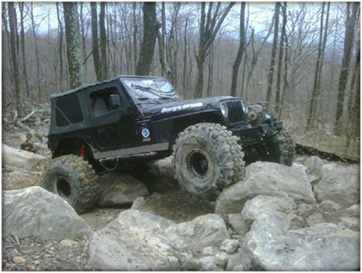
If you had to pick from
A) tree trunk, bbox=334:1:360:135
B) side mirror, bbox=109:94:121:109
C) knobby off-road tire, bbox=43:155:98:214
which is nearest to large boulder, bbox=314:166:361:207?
side mirror, bbox=109:94:121:109

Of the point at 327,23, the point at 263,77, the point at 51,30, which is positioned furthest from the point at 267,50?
the point at 51,30

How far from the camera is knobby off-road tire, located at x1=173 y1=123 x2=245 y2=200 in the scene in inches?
182

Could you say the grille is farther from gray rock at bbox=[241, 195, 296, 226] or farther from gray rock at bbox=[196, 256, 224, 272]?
gray rock at bbox=[196, 256, 224, 272]

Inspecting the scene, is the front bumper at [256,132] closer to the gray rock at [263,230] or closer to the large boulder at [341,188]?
the large boulder at [341,188]

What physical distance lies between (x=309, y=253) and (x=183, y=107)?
9.90 ft

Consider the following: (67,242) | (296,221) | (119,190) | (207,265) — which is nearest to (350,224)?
(296,221)

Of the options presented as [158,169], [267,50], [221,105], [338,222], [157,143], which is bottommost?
[158,169]

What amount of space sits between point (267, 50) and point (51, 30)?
22.1 metres

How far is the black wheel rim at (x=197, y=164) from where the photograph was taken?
497 centimetres

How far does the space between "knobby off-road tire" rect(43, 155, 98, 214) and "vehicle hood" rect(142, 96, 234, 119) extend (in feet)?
5.05

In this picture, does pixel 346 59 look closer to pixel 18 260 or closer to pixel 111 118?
pixel 111 118

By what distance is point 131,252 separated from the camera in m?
3.23

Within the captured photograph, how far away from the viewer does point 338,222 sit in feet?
12.5

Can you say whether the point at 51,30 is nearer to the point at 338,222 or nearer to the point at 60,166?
the point at 60,166
